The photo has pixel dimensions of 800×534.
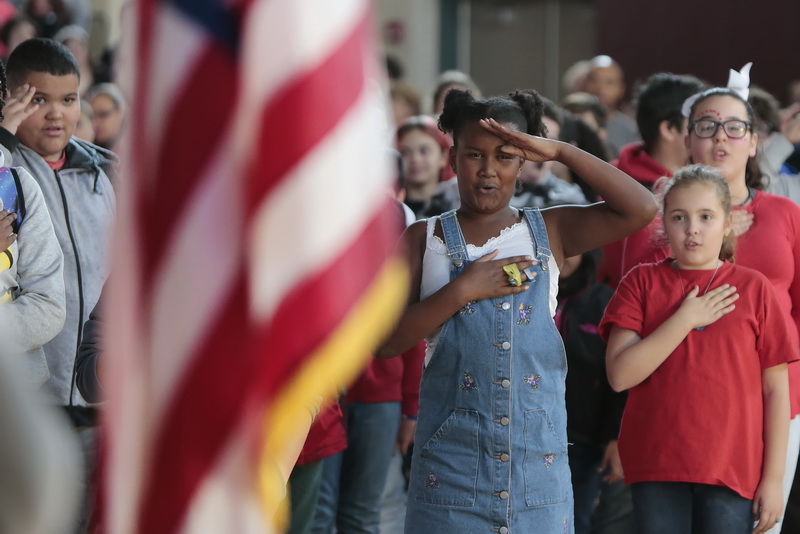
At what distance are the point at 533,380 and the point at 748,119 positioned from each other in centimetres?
164

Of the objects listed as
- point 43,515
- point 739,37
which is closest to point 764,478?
point 43,515

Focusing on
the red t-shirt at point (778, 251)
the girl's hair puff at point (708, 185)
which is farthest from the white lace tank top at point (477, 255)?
the red t-shirt at point (778, 251)

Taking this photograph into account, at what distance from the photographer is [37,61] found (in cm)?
432

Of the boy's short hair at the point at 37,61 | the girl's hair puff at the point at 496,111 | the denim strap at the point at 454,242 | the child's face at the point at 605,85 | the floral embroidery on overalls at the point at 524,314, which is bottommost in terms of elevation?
the floral embroidery on overalls at the point at 524,314

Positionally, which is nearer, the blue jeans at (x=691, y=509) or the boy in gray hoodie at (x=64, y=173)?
the blue jeans at (x=691, y=509)

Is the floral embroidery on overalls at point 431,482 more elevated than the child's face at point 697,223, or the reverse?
the child's face at point 697,223

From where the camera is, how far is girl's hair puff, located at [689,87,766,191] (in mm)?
4328

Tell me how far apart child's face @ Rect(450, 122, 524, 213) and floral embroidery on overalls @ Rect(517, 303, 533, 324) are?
30 centimetres

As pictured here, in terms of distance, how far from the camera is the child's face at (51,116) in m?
4.22

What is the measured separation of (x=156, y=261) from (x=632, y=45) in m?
11.0

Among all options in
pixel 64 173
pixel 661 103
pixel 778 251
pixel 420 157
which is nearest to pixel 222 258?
pixel 64 173

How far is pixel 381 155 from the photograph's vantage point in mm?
1826

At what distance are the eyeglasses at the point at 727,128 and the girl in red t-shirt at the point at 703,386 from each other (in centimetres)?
48

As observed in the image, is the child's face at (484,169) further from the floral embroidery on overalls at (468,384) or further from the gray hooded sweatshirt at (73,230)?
the gray hooded sweatshirt at (73,230)
